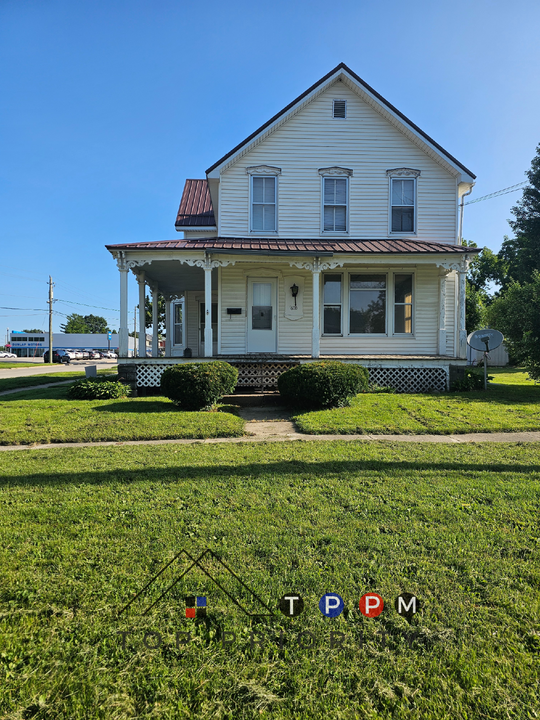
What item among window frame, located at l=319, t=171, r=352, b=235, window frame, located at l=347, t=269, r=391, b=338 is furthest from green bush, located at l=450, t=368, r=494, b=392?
window frame, located at l=319, t=171, r=352, b=235

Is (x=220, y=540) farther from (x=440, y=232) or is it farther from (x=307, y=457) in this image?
(x=440, y=232)

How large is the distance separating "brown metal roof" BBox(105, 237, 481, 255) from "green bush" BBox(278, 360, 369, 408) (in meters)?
4.60

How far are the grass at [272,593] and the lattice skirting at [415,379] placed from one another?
331 inches

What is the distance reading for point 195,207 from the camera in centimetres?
1848

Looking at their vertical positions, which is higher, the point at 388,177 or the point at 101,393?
the point at 388,177

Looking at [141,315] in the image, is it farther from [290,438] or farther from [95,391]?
[290,438]

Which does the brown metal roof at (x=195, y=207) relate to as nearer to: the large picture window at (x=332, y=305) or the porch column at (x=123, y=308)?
the porch column at (x=123, y=308)

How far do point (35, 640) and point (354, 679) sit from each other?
158 cm

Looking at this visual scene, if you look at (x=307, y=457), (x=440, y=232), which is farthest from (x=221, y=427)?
(x=440, y=232)

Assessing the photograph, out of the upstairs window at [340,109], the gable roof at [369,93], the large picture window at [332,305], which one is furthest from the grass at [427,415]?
the upstairs window at [340,109]

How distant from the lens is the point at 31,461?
17.8ft

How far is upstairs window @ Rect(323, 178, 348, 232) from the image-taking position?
49.0 feet

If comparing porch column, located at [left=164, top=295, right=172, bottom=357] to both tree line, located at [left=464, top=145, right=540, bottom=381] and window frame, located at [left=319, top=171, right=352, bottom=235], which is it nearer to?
window frame, located at [left=319, top=171, right=352, bottom=235]

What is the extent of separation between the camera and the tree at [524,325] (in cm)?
1248
